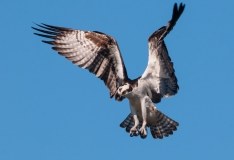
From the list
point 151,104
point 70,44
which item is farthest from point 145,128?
point 70,44

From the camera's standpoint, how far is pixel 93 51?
1644cm

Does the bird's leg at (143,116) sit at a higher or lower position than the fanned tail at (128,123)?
lower

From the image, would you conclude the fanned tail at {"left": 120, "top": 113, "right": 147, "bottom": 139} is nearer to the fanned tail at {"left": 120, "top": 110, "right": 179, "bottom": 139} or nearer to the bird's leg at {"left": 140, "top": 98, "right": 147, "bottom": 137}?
the fanned tail at {"left": 120, "top": 110, "right": 179, "bottom": 139}

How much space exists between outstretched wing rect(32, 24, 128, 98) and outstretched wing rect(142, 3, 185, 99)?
0.63 meters

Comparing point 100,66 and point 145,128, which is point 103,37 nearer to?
point 100,66

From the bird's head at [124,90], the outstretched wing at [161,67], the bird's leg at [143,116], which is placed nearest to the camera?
the outstretched wing at [161,67]

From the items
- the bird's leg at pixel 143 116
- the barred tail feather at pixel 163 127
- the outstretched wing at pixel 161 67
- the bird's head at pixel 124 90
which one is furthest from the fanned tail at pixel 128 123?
the bird's head at pixel 124 90

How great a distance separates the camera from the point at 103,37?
16.3 meters

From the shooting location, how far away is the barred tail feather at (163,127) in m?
16.1

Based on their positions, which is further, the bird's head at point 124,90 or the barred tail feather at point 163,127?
the barred tail feather at point 163,127

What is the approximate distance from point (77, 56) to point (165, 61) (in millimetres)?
2143

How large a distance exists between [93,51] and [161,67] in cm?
176

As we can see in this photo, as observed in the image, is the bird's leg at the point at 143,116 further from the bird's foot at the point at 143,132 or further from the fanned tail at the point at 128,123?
the fanned tail at the point at 128,123

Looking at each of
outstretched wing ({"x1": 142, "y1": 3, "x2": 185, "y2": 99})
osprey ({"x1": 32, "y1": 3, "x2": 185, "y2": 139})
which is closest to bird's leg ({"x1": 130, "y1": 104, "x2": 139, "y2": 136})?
osprey ({"x1": 32, "y1": 3, "x2": 185, "y2": 139})
